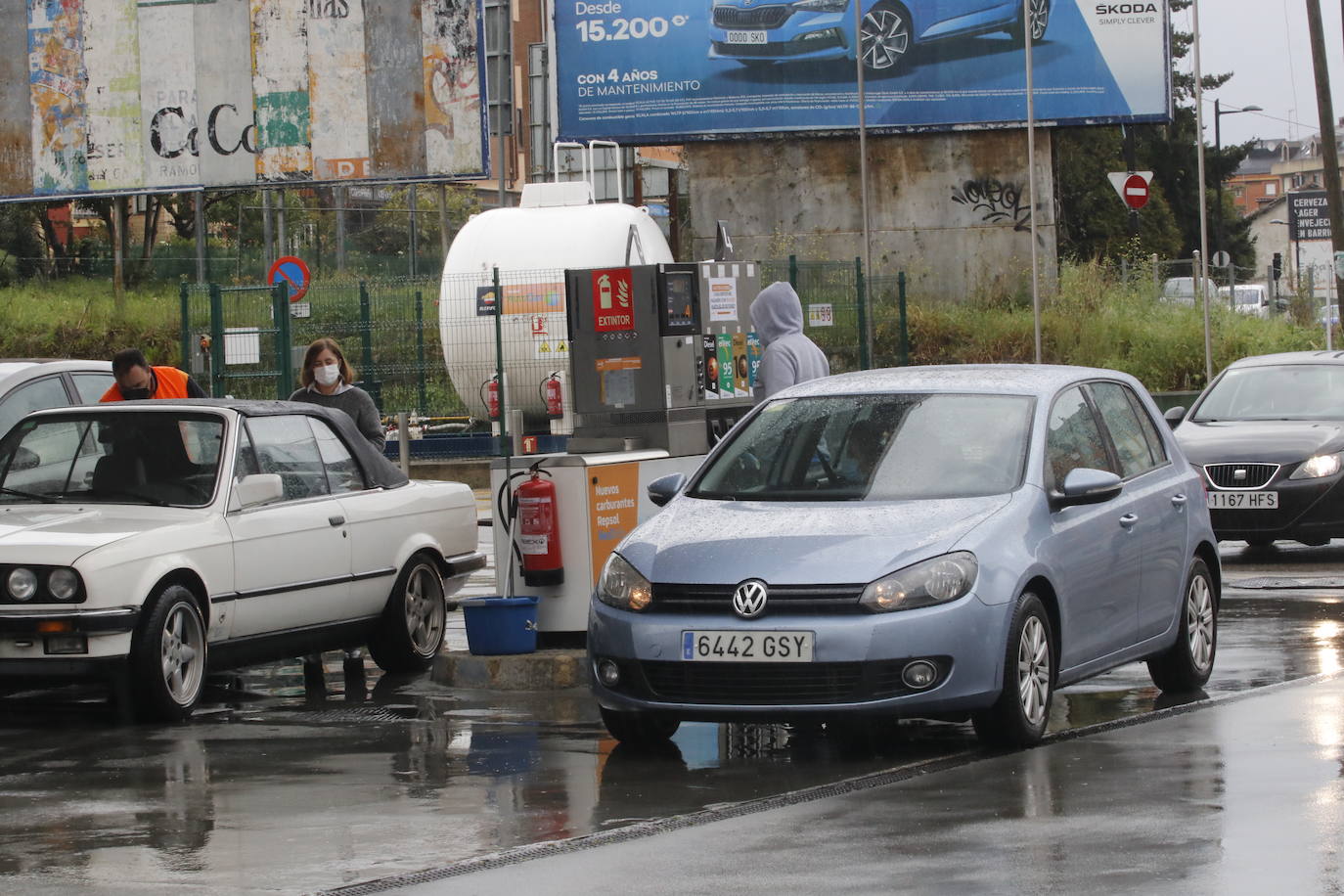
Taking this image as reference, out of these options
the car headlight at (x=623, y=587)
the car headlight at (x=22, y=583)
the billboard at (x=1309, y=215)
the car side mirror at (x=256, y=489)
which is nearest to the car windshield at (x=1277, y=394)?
the car side mirror at (x=256, y=489)

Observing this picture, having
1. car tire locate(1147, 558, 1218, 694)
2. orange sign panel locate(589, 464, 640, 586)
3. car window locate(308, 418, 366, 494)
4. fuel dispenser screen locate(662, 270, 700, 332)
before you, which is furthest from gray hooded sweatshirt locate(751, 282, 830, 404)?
car tire locate(1147, 558, 1218, 694)

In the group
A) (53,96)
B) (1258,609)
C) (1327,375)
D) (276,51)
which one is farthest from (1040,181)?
(1258,609)

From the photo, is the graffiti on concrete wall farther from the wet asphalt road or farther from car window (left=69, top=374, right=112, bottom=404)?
the wet asphalt road

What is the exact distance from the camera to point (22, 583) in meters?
9.36

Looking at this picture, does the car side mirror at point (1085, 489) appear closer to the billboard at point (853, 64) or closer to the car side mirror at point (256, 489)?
the car side mirror at point (256, 489)

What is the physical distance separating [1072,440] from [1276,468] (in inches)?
298

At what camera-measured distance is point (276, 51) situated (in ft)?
112

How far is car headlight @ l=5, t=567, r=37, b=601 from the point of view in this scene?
9.35m

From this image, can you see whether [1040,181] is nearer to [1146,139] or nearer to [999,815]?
[999,815]

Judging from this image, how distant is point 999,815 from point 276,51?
29.5 metres

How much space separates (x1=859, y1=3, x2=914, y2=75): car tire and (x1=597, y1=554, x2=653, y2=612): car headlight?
31.8 m

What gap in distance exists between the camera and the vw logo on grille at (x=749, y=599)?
780cm

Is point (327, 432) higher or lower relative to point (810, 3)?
lower

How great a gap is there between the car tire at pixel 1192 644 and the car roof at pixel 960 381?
3.61 ft
